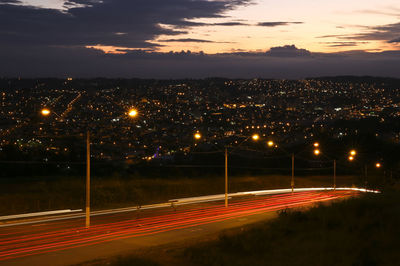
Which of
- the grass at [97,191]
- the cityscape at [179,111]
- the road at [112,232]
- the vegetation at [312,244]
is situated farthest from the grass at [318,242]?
the grass at [97,191]

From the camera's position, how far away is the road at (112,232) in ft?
47.9

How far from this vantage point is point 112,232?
62.2ft

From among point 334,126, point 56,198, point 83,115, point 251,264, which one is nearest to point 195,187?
point 56,198

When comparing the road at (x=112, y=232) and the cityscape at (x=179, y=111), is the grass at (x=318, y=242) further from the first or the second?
the cityscape at (x=179, y=111)

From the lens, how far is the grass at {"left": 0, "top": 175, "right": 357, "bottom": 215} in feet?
88.1

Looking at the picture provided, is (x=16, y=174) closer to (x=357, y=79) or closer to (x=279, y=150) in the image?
(x=279, y=150)

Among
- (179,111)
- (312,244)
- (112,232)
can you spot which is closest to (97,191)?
(112,232)

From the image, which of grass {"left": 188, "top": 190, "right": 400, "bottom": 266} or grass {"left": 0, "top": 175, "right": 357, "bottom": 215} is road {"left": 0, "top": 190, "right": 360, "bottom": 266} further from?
grass {"left": 0, "top": 175, "right": 357, "bottom": 215}

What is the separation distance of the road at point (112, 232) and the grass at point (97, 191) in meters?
4.66

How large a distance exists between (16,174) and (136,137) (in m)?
18.8

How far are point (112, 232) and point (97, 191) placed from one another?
12.6 meters

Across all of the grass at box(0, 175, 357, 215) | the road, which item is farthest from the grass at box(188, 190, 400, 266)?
the grass at box(0, 175, 357, 215)

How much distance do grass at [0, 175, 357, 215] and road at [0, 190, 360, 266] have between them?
15.3ft

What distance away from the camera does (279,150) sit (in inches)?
2729
